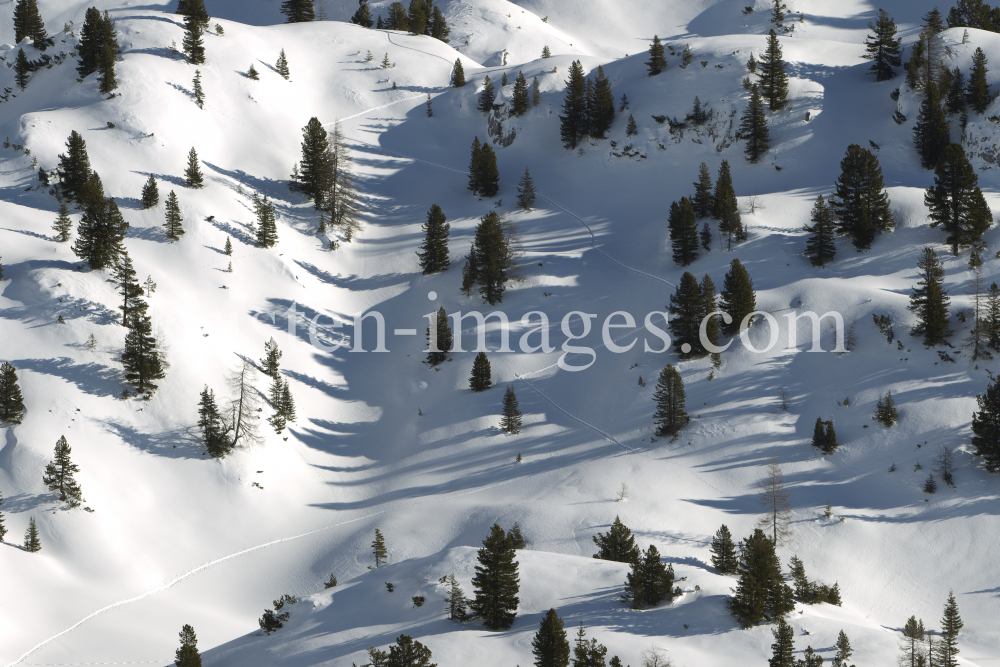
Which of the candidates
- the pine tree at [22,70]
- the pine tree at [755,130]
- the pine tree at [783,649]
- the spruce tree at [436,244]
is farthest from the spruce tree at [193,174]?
the pine tree at [783,649]

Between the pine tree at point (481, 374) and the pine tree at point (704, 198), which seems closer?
the pine tree at point (481, 374)

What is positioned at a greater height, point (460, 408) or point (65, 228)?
point (65, 228)

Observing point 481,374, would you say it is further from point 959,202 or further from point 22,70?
point 22,70

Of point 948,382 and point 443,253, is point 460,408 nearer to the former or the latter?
point 443,253

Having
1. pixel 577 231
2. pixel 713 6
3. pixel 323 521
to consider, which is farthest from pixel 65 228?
pixel 713 6

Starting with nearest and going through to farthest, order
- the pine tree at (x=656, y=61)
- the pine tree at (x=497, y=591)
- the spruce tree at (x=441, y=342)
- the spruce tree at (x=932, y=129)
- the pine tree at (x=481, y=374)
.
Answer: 1. the pine tree at (x=497, y=591)
2. the pine tree at (x=481, y=374)
3. the spruce tree at (x=441, y=342)
4. the spruce tree at (x=932, y=129)
5. the pine tree at (x=656, y=61)

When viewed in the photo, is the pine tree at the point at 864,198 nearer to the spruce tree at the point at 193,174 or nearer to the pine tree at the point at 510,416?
the pine tree at the point at 510,416
